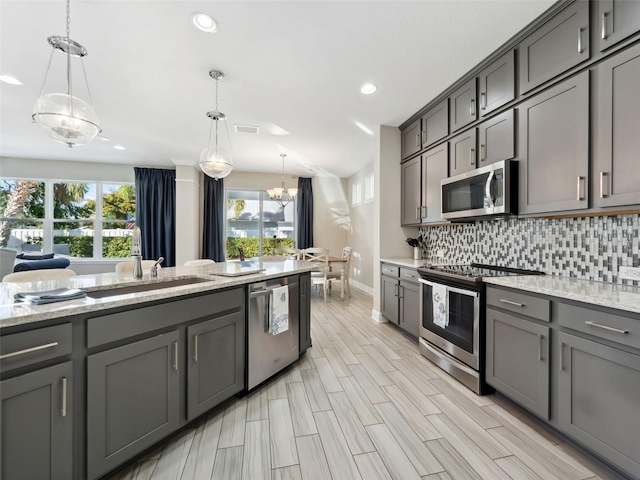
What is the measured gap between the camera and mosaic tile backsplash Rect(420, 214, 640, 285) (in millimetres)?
1855

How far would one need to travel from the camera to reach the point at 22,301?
50.8 inches

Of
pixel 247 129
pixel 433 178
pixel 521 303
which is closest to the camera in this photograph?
pixel 521 303

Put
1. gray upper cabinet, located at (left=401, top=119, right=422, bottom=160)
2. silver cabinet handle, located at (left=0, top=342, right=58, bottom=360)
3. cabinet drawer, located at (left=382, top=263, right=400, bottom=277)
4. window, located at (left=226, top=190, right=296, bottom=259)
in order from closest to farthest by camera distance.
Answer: silver cabinet handle, located at (left=0, top=342, right=58, bottom=360) < cabinet drawer, located at (left=382, top=263, right=400, bottom=277) < gray upper cabinet, located at (left=401, top=119, right=422, bottom=160) < window, located at (left=226, top=190, right=296, bottom=259)

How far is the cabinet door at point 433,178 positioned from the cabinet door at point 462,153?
0.27ft

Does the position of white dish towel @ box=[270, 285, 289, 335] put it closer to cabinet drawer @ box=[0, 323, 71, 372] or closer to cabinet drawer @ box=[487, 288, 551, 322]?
cabinet drawer @ box=[0, 323, 71, 372]

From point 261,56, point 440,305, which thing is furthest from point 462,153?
point 261,56

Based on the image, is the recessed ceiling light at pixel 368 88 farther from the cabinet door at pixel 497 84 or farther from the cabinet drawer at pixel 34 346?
the cabinet drawer at pixel 34 346

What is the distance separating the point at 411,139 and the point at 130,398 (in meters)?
3.99

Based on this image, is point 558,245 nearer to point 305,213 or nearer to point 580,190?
point 580,190

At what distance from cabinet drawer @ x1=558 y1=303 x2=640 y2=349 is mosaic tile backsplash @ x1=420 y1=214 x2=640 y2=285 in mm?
649

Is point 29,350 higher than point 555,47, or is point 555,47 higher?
point 555,47

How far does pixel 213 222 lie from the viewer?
22.8ft

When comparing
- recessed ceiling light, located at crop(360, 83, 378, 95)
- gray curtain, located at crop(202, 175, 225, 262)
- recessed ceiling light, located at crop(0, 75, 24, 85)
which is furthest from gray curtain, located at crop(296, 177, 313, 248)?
recessed ceiling light, located at crop(0, 75, 24, 85)

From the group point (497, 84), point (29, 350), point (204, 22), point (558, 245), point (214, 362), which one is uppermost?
point (204, 22)
